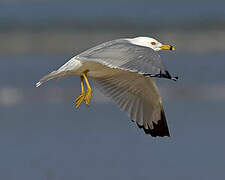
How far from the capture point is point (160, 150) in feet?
29.9

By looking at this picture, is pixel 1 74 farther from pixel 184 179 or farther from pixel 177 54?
pixel 184 179

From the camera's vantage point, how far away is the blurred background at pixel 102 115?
8539mm

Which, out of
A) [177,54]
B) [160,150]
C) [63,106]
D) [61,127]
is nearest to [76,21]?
[177,54]

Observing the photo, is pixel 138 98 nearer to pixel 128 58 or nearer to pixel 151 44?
pixel 151 44

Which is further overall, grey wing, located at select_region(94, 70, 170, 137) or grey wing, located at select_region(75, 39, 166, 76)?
grey wing, located at select_region(94, 70, 170, 137)

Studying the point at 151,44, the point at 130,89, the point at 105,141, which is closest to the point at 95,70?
the point at 130,89

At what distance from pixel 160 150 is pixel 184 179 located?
1.12 metres

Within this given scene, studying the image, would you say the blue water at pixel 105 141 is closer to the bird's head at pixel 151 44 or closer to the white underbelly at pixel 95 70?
the white underbelly at pixel 95 70

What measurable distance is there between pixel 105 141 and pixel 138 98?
138 centimetres

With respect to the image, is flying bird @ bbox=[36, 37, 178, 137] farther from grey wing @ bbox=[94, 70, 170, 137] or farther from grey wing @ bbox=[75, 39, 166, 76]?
grey wing @ bbox=[75, 39, 166, 76]

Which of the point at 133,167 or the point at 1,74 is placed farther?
the point at 1,74

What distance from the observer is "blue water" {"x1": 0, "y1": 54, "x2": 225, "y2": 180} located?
8375mm

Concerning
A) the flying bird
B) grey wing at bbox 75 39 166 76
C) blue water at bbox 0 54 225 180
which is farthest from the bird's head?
blue water at bbox 0 54 225 180

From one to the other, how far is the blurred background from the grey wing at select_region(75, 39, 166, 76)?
4.46 feet
